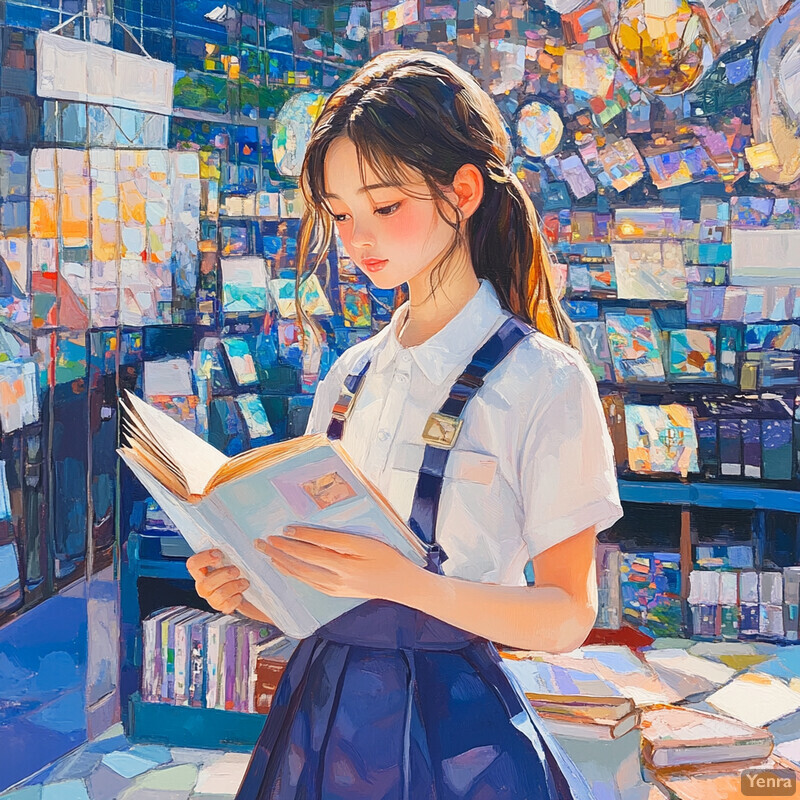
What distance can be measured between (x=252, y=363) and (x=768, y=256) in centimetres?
181

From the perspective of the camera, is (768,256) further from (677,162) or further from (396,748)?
(396,748)

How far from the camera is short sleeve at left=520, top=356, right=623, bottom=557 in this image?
3.92 feet

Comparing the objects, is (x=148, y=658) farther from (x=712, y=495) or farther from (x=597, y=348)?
(x=712, y=495)

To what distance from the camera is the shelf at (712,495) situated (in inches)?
133

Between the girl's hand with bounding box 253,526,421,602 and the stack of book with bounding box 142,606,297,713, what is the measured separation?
196 centimetres

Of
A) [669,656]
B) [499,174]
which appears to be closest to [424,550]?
[499,174]

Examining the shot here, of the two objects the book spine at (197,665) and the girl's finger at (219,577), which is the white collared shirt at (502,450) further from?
the book spine at (197,665)

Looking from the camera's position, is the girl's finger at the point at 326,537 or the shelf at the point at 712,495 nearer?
the girl's finger at the point at 326,537

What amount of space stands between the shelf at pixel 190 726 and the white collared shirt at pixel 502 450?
193 cm

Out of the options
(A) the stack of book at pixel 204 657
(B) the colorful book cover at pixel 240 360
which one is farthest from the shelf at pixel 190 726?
(B) the colorful book cover at pixel 240 360

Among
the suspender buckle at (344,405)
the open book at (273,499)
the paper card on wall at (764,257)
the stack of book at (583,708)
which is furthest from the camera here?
the paper card on wall at (764,257)

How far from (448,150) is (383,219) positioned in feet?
0.41

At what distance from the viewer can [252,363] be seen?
333 centimetres

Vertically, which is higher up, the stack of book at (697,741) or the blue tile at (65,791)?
the stack of book at (697,741)
